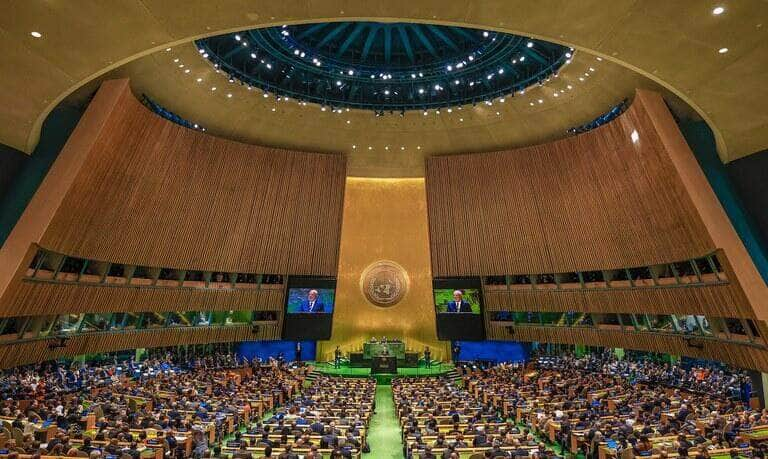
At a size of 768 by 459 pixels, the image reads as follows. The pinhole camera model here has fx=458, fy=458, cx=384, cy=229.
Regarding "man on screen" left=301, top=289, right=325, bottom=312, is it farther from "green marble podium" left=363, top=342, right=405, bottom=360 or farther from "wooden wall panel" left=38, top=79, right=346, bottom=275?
"green marble podium" left=363, top=342, right=405, bottom=360

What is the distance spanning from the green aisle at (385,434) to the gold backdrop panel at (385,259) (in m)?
9.47

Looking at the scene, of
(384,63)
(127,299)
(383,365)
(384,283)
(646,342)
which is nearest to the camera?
(646,342)

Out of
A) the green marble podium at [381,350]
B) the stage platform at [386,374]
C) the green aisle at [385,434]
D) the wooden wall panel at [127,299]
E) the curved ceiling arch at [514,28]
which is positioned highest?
the curved ceiling arch at [514,28]

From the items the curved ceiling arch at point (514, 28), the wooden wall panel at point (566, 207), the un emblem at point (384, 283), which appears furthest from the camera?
the un emblem at point (384, 283)

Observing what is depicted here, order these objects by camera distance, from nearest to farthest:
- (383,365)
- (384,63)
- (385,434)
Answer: (385,434)
(384,63)
(383,365)

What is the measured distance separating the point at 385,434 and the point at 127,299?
453 inches

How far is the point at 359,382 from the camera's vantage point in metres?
19.1

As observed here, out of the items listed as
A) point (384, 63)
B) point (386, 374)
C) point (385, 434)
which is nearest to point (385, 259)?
point (386, 374)

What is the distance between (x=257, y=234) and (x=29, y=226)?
385 inches

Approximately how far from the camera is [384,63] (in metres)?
21.2

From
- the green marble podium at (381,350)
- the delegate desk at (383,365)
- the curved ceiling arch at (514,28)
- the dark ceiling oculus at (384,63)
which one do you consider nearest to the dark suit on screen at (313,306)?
the green marble podium at (381,350)

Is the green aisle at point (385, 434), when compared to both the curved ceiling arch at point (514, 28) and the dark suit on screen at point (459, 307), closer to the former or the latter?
the dark suit on screen at point (459, 307)

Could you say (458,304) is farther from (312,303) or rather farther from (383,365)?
(312,303)

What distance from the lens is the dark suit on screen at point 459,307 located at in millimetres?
23672
